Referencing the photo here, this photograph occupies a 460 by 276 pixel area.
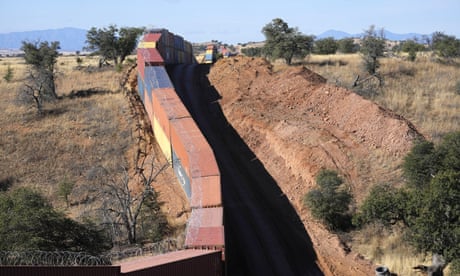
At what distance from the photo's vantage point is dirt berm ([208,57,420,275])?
21906 millimetres

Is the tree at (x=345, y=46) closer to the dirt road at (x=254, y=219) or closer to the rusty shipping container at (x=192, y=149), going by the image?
the dirt road at (x=254, y=219)

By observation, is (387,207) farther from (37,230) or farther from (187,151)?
(37,230)

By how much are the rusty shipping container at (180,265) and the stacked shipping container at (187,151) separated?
2.08ft

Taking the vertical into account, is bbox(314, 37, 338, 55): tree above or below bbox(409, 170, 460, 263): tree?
above

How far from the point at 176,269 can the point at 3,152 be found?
2420 cm

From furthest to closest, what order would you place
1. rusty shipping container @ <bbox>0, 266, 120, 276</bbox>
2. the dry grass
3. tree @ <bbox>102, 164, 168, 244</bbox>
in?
the dry grass
tree @ <bbox>102, 164, 168, 244</bbox>
rusty shipping container @ <bbox>0, 266, 120, 276</bbox>

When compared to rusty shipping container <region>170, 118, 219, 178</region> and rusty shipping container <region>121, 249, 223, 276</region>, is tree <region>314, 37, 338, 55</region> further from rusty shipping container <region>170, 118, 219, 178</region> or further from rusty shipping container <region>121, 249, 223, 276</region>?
rusty shipping container <region>121, 249, 223, 276</region>

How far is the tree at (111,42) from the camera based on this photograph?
185ft

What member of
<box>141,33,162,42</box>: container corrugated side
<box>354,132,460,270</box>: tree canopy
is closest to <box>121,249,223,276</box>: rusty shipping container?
<box>354,132,460,270</box>: tree canopy

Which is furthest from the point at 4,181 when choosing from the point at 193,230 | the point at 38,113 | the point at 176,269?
the point at 176,269

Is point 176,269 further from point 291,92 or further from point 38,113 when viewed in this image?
point 38,113

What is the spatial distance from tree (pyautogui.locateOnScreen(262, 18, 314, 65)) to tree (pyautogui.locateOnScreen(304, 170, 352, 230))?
98.1 feet

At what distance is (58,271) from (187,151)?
38.5ft

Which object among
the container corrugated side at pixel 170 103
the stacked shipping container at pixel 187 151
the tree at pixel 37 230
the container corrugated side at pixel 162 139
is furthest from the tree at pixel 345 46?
the tree at pixel 37 230
